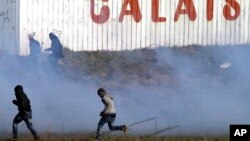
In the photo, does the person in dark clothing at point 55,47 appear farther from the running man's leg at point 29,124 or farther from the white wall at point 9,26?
the running man's leg at point 29,124

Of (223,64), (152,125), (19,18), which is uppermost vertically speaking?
(19,18)

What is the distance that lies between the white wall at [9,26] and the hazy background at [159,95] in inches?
23.0

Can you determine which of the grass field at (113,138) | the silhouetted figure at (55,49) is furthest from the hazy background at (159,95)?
the grass field at (113,138)

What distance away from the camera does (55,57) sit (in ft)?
78.9

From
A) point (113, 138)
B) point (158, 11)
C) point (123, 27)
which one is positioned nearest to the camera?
point (113, 138)

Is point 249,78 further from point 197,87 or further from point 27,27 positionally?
point 27,27

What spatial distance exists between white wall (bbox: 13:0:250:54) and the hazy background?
25.5 inches

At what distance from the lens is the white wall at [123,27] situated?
81.0ft

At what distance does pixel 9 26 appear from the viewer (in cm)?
2477

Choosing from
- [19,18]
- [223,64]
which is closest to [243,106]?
[223,64]

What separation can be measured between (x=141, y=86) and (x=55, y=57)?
361 cm

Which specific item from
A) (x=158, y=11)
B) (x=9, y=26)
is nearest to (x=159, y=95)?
(x=158, y=11)

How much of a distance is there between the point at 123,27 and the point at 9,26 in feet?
14.2

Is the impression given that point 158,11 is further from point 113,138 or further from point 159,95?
point 113,138
